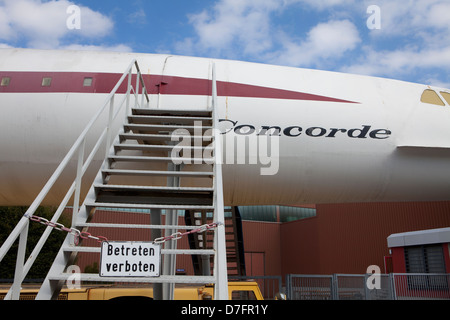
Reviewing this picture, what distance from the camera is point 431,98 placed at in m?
8.80

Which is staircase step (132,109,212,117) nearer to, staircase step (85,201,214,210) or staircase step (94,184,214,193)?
staircase step (94,184,214,193)

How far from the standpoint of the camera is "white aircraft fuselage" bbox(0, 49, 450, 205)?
7.84 meters

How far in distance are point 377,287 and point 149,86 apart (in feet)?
36.6

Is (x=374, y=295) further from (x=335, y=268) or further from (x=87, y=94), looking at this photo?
(x=335, y=268)

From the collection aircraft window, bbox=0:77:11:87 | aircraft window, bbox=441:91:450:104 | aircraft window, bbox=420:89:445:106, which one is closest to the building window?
aircraft window, bbox=441:91:450:104

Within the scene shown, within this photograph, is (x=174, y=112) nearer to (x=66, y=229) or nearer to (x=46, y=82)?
(x=46, y=82)

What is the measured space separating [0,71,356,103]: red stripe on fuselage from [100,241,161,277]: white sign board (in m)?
4.81

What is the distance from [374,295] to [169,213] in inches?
422

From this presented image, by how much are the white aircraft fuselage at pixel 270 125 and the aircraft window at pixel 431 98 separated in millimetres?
107

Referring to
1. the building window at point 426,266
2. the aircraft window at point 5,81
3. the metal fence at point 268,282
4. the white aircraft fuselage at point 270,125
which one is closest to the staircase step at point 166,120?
the white aircraft fuselage at point 270,125

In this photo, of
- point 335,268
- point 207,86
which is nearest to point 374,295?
point 207,86

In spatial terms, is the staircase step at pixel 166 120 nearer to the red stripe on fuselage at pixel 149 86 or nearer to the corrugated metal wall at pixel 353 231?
the red stripe on fuselage at pixel 149 86

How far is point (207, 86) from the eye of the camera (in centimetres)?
829
